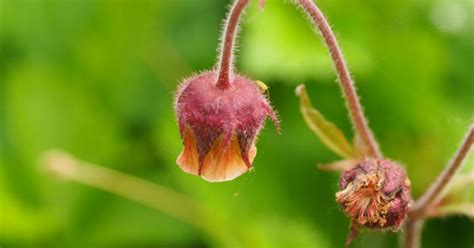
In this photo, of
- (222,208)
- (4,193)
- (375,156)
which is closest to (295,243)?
(222,208)

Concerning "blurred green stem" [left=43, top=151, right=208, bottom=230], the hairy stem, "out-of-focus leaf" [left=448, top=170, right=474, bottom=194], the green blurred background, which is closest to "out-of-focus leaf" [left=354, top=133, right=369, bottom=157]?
the hairy stem

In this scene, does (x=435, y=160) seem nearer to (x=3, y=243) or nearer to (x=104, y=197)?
(x=104, y=197)

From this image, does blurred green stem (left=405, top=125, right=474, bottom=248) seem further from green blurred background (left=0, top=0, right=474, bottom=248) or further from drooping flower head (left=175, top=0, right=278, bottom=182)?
green blurred background (left=0, top=0, right=474, bottom=248)

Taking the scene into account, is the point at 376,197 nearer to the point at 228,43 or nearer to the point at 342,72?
the point at 342,72

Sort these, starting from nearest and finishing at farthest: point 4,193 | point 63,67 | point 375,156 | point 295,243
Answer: point 375,156 < point 295,243 < point 4,193 < point 63,67

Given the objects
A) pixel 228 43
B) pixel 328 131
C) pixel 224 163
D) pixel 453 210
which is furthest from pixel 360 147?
pixel 228 43

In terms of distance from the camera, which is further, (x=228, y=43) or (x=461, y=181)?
(x=461, y=181)

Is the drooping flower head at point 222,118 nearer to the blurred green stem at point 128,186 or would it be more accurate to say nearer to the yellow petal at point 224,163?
the yellow petal at point 224,163
